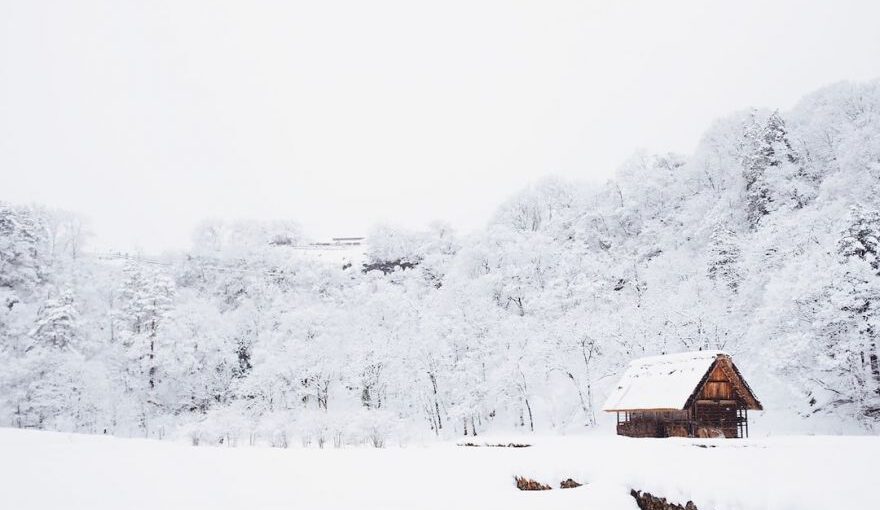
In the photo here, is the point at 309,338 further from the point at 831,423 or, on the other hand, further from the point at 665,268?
the point at 831,423

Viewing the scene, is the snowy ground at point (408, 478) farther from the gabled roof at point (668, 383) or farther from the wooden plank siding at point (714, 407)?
the wooden plank siding at point (714, 407)

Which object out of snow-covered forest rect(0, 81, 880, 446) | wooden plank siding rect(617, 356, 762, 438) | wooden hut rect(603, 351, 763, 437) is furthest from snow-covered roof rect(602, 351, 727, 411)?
snow-covered forest rect(0, 81, 880, 446)

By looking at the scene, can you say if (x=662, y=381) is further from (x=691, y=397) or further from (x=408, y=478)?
(x=408, y=478)

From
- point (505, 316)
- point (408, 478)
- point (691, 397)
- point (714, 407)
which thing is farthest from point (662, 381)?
point (505, 316)

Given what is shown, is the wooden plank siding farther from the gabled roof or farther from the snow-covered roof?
the snow-covered roof

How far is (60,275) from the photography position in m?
48.2

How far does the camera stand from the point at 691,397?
25.6 meters

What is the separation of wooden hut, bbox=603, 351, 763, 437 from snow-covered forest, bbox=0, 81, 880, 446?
187 inches

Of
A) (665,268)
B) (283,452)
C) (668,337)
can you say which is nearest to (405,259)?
(665,268)

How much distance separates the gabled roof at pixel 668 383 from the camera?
25938 mm

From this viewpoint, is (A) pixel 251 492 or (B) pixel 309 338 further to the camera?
(B) pixel 309 338

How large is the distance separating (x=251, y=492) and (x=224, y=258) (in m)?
58.4

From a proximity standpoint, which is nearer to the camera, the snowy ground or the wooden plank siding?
the snowy ground

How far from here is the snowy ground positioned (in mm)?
8703
